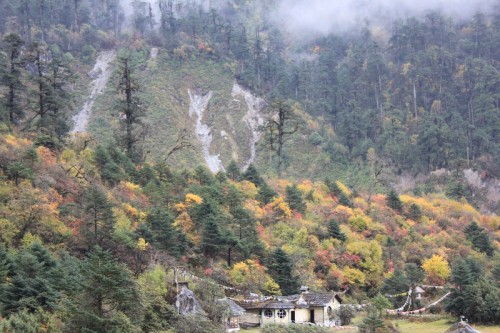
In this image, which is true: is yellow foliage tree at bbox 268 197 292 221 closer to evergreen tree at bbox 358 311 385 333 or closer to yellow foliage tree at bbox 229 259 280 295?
yellow foliage tree at bbox 229 259 280 295

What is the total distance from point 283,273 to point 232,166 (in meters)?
21.2

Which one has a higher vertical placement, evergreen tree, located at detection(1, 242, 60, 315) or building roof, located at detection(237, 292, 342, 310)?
evergreen tree, located at detection(1, 242, 60, 315)

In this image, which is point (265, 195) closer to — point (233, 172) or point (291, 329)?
point (233, 172)

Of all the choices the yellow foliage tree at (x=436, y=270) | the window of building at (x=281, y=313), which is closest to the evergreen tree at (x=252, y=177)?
the yellow foliage tree at (x=436, y=270)

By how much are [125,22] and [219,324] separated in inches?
4748

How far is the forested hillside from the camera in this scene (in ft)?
120

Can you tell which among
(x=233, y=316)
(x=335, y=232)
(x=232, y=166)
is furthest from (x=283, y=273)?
(x=232, y=166)

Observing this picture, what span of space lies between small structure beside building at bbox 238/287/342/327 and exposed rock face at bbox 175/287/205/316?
524 centimetres

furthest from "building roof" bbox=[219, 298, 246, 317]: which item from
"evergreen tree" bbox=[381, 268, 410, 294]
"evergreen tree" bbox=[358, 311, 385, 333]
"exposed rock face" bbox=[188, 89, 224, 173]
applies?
"exposed rock face" bbox=[188, 89, 224, 173]

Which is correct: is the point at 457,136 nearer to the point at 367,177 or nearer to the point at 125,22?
the point at 367,177

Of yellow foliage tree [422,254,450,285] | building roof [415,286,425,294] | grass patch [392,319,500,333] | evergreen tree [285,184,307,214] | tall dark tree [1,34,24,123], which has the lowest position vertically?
grass patch [392,319,500,333]

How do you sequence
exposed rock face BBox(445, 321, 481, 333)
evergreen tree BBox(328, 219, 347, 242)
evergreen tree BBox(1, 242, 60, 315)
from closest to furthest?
1. evergreen tree BBox(1, 242, 60, 315)
2. exposed rock face BBox(445, 321, 481, 333)
3. evergreen tree BBox(328, 219, 347, 242)

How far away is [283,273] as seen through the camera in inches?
1737

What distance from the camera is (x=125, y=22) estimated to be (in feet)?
470
